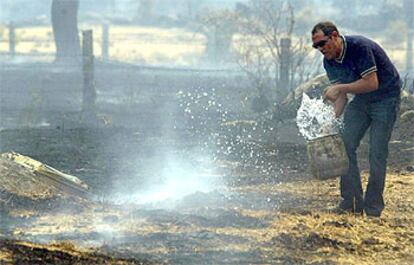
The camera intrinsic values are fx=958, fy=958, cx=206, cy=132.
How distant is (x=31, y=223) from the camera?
8.02 meters

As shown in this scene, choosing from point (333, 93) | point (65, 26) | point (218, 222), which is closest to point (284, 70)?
point (333, 93)

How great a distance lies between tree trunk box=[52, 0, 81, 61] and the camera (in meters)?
30.9

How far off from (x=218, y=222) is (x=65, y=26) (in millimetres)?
23779

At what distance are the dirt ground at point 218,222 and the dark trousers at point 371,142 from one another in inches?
9.4

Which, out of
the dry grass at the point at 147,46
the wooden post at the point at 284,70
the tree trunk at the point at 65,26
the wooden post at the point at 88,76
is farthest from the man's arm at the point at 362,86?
the tree trunk at the point at 65,26

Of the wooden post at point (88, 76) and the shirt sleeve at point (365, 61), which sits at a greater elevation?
the shirt sleeve at point (365, 61)

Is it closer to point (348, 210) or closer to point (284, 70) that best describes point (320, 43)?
point (348, 210)

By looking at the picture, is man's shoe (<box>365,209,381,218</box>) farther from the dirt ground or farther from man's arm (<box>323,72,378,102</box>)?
man's arm (<box>323,72,378,102</box>)

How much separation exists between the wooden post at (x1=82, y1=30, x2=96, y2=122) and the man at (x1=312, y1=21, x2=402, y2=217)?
8928 mm

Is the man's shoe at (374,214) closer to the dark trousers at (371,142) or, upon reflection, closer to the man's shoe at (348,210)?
the dark trousers at (371,142)

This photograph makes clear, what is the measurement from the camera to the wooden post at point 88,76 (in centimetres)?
1688

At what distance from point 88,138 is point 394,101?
6241 mm

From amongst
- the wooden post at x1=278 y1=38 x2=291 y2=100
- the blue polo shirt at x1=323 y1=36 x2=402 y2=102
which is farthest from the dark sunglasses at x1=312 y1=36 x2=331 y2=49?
Answer: the wooden post at x1=278 y1=38 x2=291 y2=100

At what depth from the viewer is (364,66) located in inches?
315
